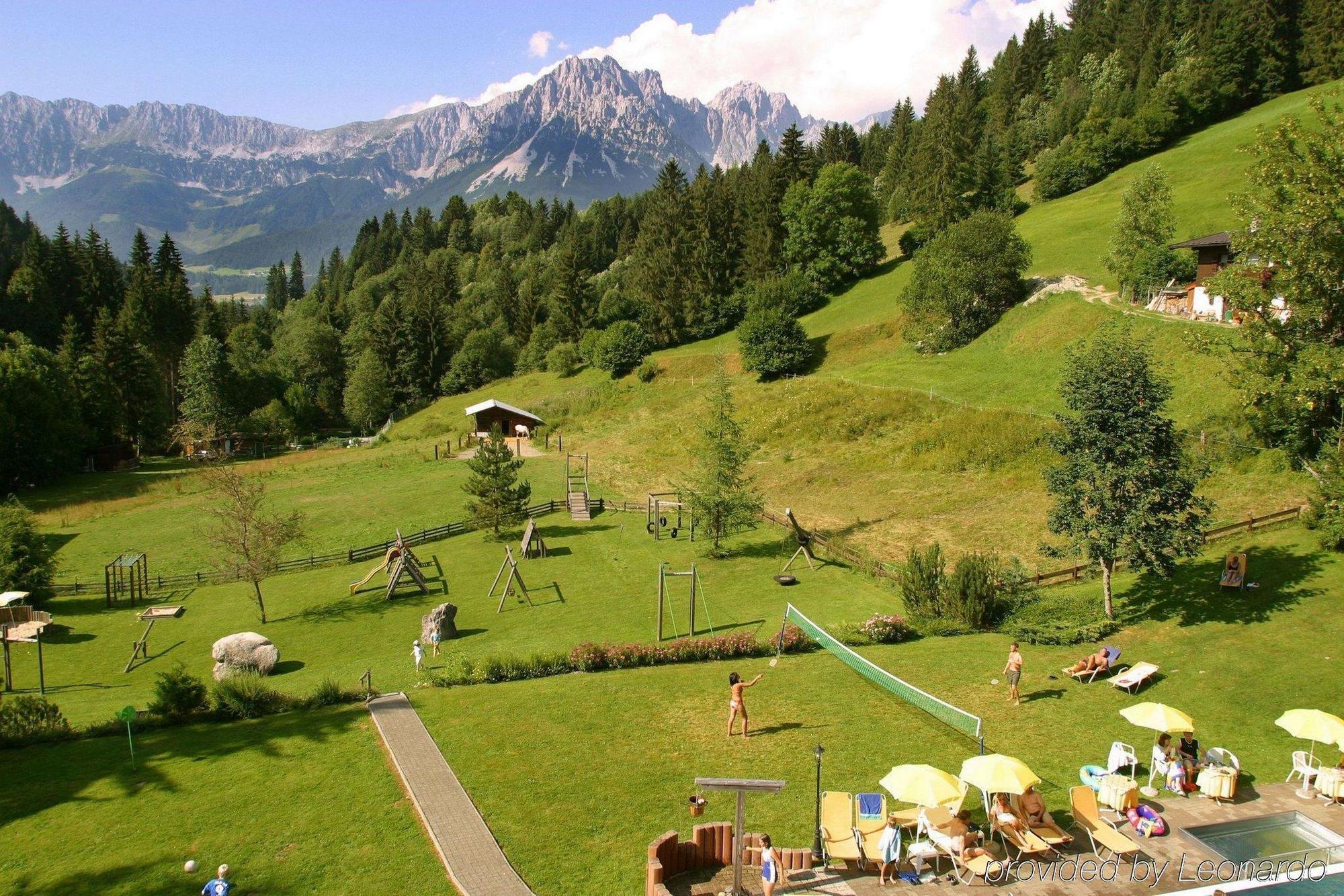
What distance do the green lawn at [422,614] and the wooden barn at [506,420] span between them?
1118 inches

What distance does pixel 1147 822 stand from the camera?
13742 millimetres

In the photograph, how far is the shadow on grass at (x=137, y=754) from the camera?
53.5 ft

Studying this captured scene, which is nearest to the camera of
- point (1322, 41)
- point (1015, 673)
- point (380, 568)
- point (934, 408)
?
point (1015, 673)

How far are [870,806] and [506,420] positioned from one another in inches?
2252

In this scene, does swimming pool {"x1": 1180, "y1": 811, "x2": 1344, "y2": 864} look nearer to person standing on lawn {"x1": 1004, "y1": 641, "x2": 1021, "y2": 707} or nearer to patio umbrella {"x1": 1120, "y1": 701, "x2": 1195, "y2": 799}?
patio umbrella {"x1": 1120, "y1": 701, "x2": 1195, "y2": 799}

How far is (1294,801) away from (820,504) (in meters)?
28.6

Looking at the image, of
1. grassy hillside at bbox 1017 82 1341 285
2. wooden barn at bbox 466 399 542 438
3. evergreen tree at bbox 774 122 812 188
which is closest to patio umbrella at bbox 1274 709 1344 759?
grassy hillside at bbox 1017 82 1341 285

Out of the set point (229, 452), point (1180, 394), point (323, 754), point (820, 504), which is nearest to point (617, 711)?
point (323, 754)

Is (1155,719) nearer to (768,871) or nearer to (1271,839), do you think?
(1271,839)

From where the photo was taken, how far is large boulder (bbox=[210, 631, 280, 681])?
24.7m

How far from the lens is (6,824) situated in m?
15.3

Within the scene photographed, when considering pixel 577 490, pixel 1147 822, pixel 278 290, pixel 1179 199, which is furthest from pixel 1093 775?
pixel 278 290

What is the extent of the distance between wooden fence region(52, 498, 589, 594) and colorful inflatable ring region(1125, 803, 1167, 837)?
31.4 metres

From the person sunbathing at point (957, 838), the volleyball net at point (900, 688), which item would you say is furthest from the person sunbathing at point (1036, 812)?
the volleyball net at point (900, 688)
